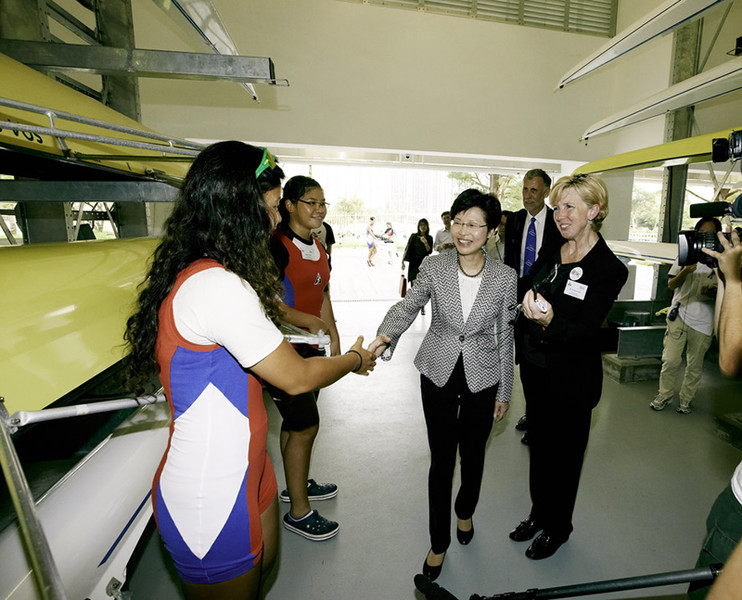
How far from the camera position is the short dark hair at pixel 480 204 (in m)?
1.72

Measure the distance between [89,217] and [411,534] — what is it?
391 cm

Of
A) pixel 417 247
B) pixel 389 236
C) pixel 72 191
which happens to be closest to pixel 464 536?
pixel 72 191

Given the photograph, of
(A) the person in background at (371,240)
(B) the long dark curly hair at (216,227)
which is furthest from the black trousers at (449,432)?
(A) the person in background at (371,240)

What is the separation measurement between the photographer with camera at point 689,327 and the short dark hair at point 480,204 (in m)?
2.41

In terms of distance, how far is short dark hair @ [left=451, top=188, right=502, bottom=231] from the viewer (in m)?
1.72

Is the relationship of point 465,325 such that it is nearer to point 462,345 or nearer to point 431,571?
point 462,345

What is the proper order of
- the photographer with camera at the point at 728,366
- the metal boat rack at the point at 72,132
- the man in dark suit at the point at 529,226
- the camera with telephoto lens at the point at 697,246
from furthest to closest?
the man in dark suit at the point at 529,226, the camera with telephoto lens at the point at 697,246, the metal boat rack at the point at 72,132, the photographer with camera at the point at 728,366

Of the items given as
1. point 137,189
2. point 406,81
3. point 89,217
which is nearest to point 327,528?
point 137,189

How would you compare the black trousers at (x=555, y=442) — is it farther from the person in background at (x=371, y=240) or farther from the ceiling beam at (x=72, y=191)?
the person in background at (x=371, y=240)

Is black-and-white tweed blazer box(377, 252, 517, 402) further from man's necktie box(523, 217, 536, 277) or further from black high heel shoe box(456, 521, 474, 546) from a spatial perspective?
man's necktie box(523, 217, 536, 277)

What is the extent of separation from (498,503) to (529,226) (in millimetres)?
1941

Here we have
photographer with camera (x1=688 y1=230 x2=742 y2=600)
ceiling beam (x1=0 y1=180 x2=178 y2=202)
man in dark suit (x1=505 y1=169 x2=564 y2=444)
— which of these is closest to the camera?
photographer with camera (x1=688 y1=230 x2=742 y2=600)

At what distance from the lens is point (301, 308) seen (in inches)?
85.9

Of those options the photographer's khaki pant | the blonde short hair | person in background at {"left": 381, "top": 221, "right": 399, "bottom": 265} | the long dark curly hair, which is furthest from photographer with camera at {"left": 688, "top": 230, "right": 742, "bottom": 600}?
person in background at {"left": 381, "top": 221, "right": 399, "bottom": 265}
